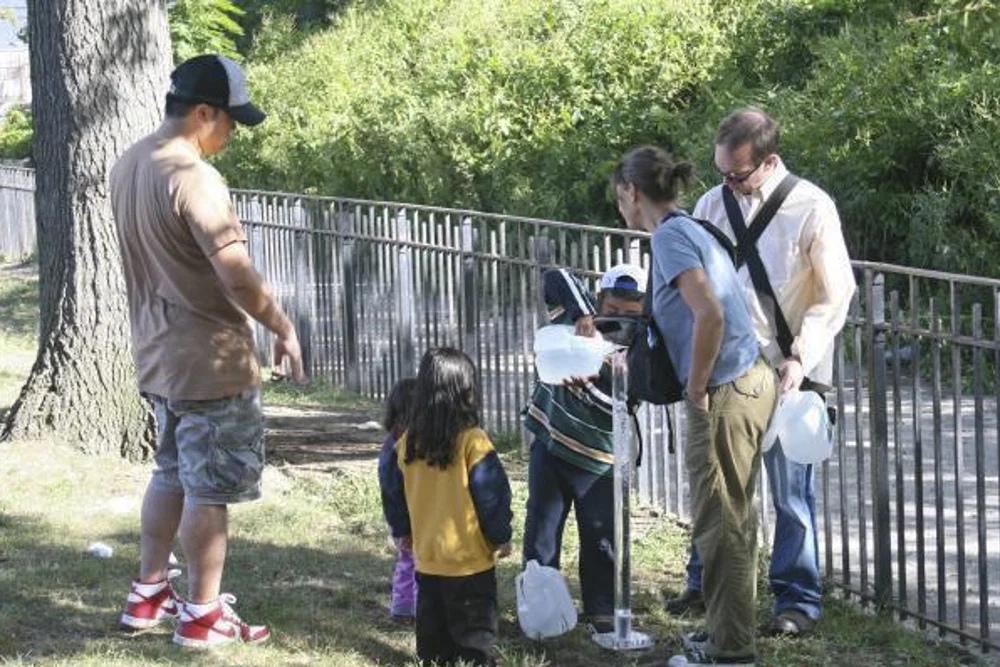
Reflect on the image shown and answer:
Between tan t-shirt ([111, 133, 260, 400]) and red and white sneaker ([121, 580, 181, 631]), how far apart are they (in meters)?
0.77

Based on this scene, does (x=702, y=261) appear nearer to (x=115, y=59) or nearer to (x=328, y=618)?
(x=328, y=618)

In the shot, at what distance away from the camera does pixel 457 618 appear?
5.71m

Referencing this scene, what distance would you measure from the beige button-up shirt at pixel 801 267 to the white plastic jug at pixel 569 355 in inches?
23.3

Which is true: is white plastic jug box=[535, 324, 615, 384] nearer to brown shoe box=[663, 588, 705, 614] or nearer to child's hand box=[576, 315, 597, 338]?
child's hand box=[576, 315, 597, 338]

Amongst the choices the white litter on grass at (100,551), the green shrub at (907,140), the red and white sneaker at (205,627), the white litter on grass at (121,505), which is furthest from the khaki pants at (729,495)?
the green shrub at (907,140)

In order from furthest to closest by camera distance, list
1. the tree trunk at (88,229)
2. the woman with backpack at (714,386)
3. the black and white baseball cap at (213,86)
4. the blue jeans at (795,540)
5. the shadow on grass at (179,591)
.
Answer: the tree trunk at (88,229) → the blue jeans at (795,540) → the shadow on grass at (179,591) → the black and white baseball cap at (213,86) → the woman with backpack at (714,386)

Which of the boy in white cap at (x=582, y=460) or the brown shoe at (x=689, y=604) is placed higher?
the boy in white cap at (x=582, y=460)

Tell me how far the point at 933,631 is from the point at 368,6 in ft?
69.4

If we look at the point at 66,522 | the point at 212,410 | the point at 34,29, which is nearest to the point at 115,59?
the point at 34,29

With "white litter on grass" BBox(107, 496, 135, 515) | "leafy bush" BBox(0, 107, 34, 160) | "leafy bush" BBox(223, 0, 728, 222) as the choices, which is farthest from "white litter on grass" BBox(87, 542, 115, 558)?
"leafy bush" BBox(0, 107, 34, 160)

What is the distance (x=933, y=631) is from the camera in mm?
6277

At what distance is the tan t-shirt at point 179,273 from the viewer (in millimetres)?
5727

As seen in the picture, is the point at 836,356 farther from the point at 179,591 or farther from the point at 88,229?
the point at 88,229

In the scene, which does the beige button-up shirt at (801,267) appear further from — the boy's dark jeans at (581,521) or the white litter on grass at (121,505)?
the white litter on grass at (121,505)
